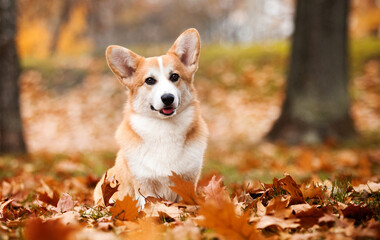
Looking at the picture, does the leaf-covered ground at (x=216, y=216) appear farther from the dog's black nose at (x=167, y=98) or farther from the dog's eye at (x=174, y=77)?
the dog's eye at (x=174, y=77)

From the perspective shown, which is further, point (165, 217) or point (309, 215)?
point (165, 217)

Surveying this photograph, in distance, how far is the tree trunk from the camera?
17.2 ft

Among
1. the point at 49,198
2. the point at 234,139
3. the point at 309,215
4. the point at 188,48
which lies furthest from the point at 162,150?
the point at 234,139

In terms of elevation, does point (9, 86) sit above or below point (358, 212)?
above

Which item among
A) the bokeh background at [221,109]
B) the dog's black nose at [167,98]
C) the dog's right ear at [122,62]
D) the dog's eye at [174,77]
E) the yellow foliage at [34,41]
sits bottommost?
the bokeh background at [221,109]

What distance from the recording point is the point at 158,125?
2520 mm

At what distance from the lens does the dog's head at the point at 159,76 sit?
2510 millimetres

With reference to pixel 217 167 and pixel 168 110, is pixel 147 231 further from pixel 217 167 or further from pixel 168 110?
pixel 217 167

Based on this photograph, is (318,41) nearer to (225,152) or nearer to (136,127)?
(225,152)

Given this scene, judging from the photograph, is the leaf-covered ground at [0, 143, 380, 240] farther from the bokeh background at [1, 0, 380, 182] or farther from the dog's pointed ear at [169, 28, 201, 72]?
the bokeh background at [1, 0, 380, 182]

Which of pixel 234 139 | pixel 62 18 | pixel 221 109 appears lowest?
pixel 234 139

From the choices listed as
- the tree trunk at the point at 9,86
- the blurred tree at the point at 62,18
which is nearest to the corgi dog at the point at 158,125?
the tree trunk at the point at 9,86

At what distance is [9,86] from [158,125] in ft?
13.1

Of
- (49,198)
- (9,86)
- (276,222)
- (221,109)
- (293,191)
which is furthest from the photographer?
(221,109)
